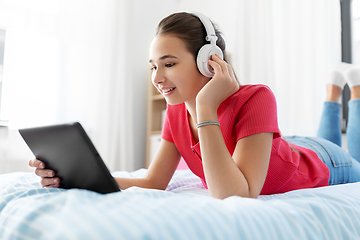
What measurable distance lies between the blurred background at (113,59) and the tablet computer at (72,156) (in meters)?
1.67

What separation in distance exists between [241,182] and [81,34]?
2413 millimetres

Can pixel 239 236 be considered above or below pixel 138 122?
below

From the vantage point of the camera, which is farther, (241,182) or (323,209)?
(241,182)

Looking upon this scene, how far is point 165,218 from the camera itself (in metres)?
0.47

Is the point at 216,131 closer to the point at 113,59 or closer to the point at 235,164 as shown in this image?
the point at 235,164

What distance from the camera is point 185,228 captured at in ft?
1.49

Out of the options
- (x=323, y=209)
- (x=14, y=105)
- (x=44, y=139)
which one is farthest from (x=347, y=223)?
(x=14, y=105)

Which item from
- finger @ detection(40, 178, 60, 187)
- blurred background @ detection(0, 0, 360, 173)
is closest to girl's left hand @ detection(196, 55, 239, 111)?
finger @ detection(40, 178, 60, 187)

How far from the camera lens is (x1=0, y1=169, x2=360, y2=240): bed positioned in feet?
1.40

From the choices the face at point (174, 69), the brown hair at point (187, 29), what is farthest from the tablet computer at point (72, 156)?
the brown hair at point (187, 29)

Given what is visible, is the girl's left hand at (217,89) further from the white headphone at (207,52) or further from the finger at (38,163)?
the finger at (38,163)

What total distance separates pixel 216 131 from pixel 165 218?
1.16 ft

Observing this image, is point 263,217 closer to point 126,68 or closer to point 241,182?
point 241,182

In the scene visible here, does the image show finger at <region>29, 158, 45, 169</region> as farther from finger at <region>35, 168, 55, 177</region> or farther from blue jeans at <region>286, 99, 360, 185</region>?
blue jeans at <region>286, 99, 360, 185</region>
